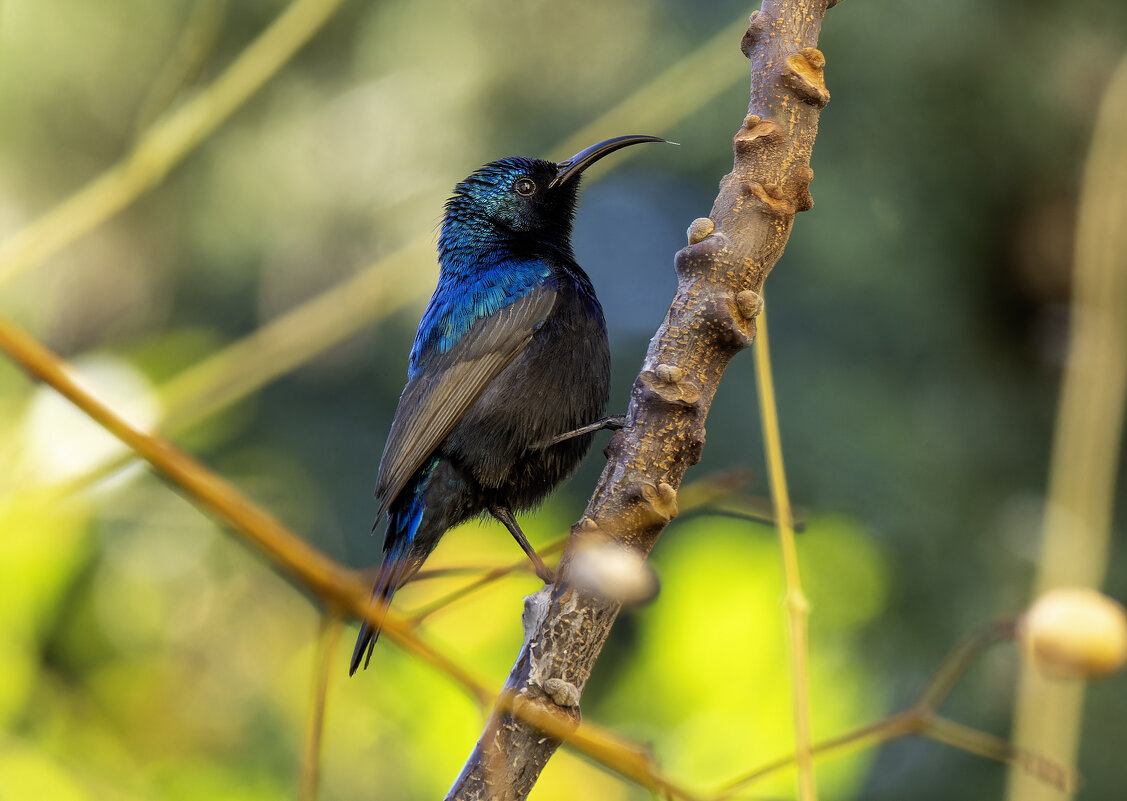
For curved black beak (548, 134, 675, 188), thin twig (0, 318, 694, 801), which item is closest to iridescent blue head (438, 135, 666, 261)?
curved black beak (548, 134, 675, 188)

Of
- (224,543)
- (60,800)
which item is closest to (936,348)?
(224,543)

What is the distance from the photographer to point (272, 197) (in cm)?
474

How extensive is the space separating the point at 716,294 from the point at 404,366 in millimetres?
3024

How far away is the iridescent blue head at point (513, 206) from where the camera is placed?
3.65 m

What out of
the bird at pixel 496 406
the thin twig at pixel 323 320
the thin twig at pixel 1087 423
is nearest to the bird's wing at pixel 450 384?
the bird at pixel 496 406

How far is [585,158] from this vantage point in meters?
3.51

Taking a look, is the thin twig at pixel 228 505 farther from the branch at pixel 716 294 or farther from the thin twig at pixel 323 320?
the thin twig at pixel 323 320

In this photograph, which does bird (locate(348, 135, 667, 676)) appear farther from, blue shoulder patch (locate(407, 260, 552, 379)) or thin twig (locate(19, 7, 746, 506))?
thin twig (locate(19, 7, 746, 506))

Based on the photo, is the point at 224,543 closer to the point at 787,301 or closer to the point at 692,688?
the point at 692,688

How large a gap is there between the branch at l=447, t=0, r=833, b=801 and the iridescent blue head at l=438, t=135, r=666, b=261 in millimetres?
1923

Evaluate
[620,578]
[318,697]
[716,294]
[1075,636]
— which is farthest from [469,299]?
[318,697]

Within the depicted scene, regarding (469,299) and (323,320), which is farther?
(469,299)

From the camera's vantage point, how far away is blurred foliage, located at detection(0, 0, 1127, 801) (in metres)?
3.04

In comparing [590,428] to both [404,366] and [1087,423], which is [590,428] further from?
[404,366]
